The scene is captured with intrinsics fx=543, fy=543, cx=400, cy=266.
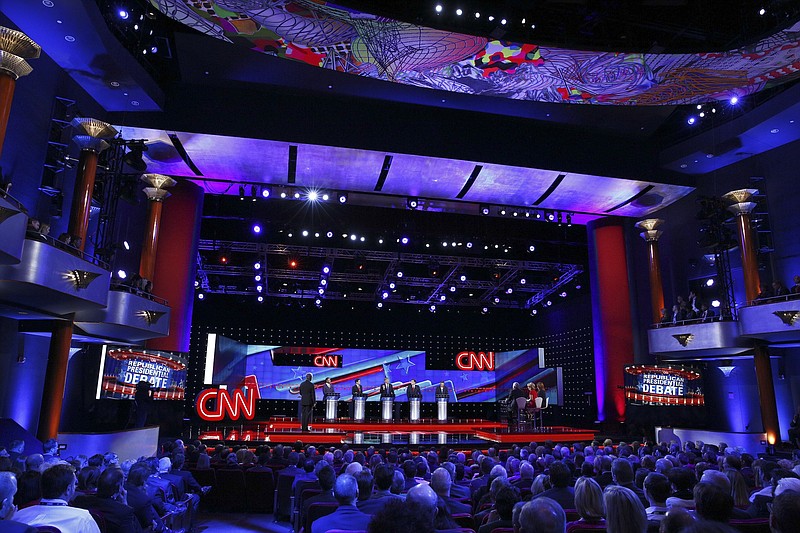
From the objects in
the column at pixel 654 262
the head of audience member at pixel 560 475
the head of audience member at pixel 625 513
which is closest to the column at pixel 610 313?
the column at pixel 654 262

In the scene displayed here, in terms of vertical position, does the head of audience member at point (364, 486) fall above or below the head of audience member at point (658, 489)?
below

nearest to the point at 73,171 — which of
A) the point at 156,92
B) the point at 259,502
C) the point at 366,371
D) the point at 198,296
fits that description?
the point at 156,92

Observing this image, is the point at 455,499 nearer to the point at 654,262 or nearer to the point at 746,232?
the point at 746,232

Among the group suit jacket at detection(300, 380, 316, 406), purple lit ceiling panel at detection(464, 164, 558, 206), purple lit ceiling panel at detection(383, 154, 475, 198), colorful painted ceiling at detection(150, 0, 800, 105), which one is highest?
colorful painted ceiling at detection(150, 0, 800, 105)

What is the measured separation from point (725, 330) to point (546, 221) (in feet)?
22.6

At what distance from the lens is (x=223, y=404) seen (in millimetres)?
17484

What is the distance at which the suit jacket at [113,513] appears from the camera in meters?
3.97

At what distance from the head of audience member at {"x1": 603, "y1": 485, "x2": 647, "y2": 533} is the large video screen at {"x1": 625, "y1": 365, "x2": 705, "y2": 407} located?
14719 mm

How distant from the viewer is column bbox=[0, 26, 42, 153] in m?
8.55

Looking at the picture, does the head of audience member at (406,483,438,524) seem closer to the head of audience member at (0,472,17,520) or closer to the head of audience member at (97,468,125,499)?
the head of audience member at (97,468,125,499)

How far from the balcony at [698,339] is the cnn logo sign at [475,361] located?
11.4 metres

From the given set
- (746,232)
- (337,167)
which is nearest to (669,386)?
(746,232)

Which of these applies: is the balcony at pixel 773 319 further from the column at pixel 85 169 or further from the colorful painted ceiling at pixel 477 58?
the column at pixel 85 169

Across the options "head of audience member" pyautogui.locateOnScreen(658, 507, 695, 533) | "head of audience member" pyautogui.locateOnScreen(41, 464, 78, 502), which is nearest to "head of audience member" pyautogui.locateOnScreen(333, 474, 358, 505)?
"head of audience member" pyautogui.locateOnScreen(41, 464, 78, 502)
